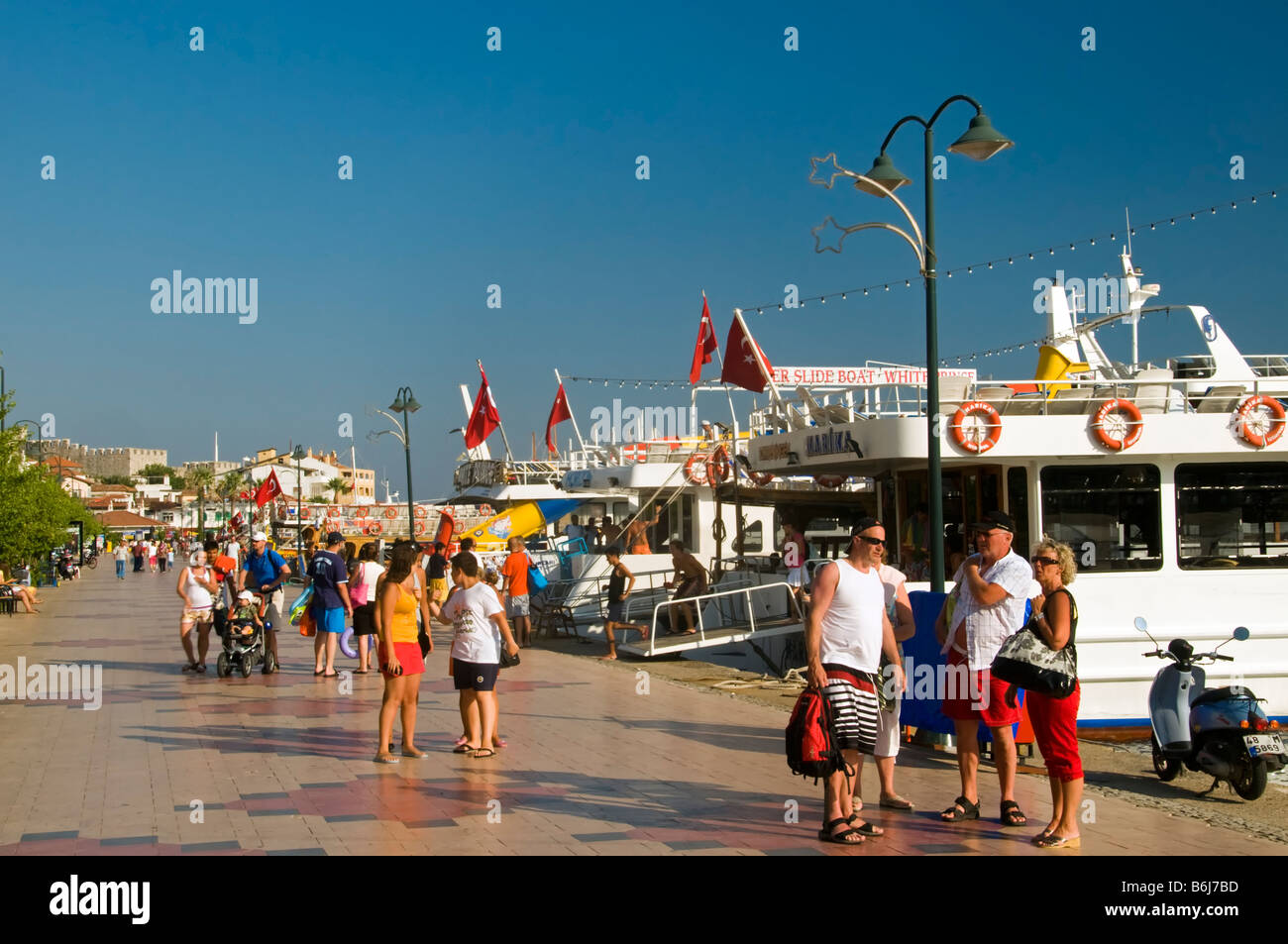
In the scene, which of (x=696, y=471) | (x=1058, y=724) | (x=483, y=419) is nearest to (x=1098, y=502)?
(x=1058, y=724)

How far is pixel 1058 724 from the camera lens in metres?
6.32

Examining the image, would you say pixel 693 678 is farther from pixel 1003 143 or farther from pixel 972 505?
pixel 1003 143

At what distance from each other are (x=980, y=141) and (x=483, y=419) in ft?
74.2

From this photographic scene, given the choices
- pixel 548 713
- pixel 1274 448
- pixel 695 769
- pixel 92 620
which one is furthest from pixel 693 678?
pixel 92 620

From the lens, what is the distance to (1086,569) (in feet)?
39.8

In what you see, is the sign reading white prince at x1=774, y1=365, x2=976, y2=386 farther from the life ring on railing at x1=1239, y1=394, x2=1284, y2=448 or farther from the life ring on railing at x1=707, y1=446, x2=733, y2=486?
the life ring on railing at x1=1239, y1=394, x2=1284, y2=448

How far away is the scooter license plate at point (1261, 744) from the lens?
799cm

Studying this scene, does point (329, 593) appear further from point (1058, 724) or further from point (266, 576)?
point (1058, 724)

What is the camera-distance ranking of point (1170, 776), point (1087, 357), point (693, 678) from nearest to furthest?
point (1170, 776)
point (693, 678)
point (1087, 357)

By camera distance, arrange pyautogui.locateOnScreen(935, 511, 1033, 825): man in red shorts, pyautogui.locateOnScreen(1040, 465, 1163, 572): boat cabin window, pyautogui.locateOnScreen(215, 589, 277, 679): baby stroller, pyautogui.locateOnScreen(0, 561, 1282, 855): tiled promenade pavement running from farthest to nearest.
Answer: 1. pyautogui.locateOnScreen(215, 589, 277, 679): baby stroller
2. pyautogui.locateOnScreen(1040, 465, 1163, 572): boat cabin window
3. pyautogui.locateOnScreen(935, 511, 1033, 825): man in red shorts
4. pyautogui.locateOnScreen(0, 561, 1282, 855): tiled promenade pavement

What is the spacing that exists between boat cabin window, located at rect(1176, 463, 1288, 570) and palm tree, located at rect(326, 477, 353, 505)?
113302 millimetres

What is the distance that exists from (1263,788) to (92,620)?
73.2 ft

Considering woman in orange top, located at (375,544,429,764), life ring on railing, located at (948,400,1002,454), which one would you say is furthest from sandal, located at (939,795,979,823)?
life ring on railing, located at (948,400,1002,454)

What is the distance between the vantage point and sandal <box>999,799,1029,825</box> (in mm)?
6742
